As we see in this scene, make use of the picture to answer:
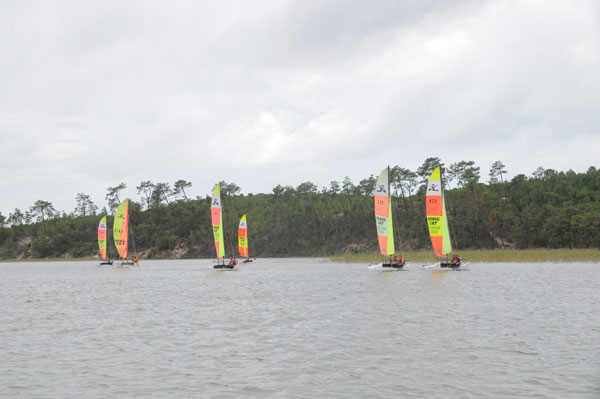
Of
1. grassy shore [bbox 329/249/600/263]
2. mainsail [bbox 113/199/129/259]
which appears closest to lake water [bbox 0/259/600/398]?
grassy shore [bbox 329/249/600/263]

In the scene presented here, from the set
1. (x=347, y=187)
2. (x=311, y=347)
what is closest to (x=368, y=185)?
(x=347, y=187)

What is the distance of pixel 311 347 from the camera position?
19891 mm

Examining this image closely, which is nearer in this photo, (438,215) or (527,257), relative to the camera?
(438,215)

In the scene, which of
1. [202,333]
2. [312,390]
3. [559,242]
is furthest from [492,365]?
[559,242]

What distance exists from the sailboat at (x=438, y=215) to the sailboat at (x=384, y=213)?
456 cm

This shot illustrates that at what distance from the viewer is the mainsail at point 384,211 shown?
208 ft

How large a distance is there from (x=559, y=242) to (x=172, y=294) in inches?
3654

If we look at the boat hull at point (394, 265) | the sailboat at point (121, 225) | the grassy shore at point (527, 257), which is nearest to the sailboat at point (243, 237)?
the sailboat at point (121, 225)

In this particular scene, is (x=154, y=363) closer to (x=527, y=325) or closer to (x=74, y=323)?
(x=74, y=323)

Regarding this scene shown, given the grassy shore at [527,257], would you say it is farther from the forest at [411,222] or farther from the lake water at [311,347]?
the lake water at [311,347]

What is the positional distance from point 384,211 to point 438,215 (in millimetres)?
6289

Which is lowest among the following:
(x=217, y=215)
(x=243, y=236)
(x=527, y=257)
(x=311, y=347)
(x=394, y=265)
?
(x=311, y=347)

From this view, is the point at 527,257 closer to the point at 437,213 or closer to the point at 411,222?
the point at 437,213

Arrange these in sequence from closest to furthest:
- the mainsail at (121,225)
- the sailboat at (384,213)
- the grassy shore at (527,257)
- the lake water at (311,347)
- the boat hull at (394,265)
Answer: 1. the lake water at (311,347)
2. the sailboat at (384,213)
3. the boat hull at (394,265)
4. the grassy shore at (527,257)
5. the mainsail at (121,225)
